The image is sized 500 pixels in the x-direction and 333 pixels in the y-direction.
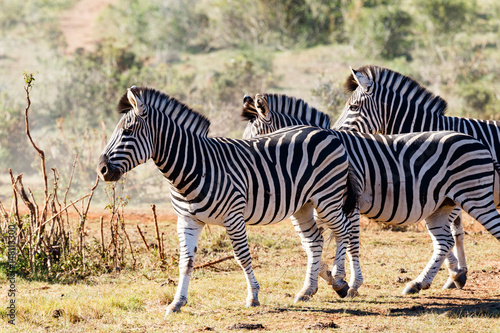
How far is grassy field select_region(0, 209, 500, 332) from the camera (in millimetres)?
6152

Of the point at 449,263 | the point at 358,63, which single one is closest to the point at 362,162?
the point at 449,263

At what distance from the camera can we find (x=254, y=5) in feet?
107

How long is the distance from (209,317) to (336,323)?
1316mm

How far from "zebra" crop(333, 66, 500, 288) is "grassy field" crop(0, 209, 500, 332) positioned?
3.95ft

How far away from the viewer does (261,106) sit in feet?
27.8

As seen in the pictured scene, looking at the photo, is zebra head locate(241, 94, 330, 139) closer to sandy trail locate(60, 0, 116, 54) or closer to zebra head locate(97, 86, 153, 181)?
zebra head locate(97, 86, 153, 181)

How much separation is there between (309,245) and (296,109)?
2281 millimetres

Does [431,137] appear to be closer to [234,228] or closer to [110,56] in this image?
[234,228]

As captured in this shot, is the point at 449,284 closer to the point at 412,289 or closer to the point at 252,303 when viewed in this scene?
the point at 412,289

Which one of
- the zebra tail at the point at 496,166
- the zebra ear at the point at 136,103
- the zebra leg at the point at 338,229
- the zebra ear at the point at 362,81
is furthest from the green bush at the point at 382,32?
the zebra ear at the point at 136,103

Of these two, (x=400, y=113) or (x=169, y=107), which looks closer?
(x=169, y=107)

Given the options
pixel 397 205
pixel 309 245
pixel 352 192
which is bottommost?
pixel 309 245

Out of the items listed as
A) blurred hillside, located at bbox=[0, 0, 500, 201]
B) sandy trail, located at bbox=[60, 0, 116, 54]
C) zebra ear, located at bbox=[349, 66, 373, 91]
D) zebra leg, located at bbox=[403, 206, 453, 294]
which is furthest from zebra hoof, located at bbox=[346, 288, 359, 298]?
sandy trail, located at bbox=[60, 0, 116, 54]

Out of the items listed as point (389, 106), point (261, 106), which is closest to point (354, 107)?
point (389, 106)
